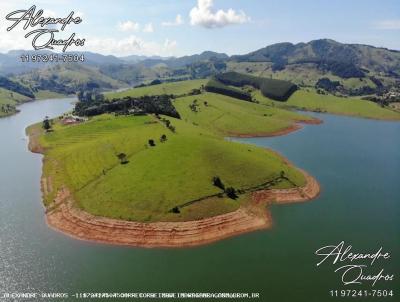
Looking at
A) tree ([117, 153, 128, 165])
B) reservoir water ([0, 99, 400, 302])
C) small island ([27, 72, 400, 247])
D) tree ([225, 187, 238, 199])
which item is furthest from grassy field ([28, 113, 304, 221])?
reservoir water ([0, 99, 400, 302])

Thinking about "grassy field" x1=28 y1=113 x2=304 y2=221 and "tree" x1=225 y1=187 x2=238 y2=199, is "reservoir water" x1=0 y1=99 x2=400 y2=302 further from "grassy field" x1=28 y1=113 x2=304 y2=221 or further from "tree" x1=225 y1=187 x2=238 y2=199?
"grassy field" x1=28 y1=113 x2=304 y2=221

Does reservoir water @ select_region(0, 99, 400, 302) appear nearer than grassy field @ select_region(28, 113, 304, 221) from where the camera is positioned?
Yes

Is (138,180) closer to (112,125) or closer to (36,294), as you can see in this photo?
(36,294)

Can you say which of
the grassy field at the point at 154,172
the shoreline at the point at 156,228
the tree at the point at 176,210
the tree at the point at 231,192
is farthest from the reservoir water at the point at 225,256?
the tree at the point at 176,210

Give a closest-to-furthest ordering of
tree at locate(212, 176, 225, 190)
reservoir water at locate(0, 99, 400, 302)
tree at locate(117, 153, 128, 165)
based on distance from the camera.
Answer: reservoir water at locate(0, 99, 400, 302)
tree at locate(212, 176, 225, 190)
tree at locate(117, 153, 128, 165)

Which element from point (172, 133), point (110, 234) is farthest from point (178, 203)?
point (172, 133)

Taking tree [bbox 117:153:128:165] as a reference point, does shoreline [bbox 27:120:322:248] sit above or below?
below

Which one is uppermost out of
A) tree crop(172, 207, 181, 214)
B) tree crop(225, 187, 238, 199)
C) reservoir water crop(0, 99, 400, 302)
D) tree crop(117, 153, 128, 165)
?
tree crop(117, 153, 128, 165)
